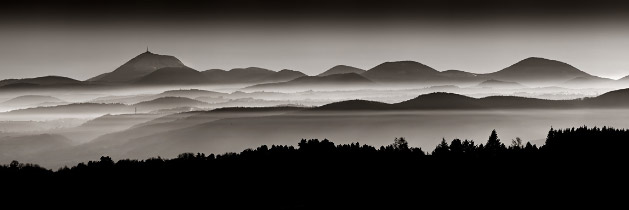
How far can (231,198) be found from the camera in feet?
495

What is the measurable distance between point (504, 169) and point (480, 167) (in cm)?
649

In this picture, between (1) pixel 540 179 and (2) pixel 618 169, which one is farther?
(2) pixel 618 169

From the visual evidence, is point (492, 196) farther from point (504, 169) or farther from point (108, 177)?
point (108, 177)

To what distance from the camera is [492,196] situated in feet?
446

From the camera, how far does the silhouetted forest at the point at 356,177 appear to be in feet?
460

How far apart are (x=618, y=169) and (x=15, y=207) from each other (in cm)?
11265

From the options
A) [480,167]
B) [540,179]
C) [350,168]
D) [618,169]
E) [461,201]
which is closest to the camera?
[461,201]

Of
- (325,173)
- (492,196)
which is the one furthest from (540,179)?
(325,173)

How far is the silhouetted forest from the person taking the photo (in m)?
140

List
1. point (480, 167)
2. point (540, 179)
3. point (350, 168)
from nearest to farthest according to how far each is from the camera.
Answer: point (540, 179) < point (480, 167) < point (350, 168)

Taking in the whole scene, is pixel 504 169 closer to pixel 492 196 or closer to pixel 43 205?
pixel 492 196

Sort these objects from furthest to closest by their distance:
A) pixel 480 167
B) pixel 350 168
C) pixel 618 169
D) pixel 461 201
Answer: pixel 350 168
pixel 480 167
pixel 618 169
pixel 461 201

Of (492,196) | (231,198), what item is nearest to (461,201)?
(492,196)

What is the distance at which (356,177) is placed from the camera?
167125mm
